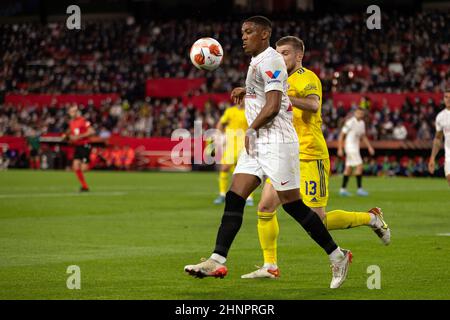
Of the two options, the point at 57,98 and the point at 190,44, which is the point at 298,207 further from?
the point at 190,44

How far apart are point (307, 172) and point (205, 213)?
8769mm

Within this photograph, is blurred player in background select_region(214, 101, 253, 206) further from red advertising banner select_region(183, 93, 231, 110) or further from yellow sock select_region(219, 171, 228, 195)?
red advertising banner select_region(183, 93, 231, 110)

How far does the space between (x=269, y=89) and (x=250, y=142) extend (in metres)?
0.55

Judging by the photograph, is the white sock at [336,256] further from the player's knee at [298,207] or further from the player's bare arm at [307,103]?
the player's bare arm at [307,103]

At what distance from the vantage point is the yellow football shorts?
1012 cm

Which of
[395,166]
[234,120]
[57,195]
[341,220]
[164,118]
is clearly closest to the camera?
[341,220]

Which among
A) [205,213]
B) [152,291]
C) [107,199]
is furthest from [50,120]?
[152,291]

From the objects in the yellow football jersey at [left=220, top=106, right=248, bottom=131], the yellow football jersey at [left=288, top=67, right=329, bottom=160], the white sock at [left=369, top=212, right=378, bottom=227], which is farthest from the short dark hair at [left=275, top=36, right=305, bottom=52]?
the yellow football jersey at [left=220, top=106, right=248, bottom=131]

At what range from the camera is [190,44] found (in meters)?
52.7

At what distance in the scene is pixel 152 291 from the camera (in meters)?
8.69

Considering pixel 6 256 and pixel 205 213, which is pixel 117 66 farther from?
pixel 6 256

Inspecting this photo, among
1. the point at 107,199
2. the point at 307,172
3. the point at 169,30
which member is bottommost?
the point at 107,199

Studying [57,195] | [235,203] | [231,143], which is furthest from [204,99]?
[235,203]
